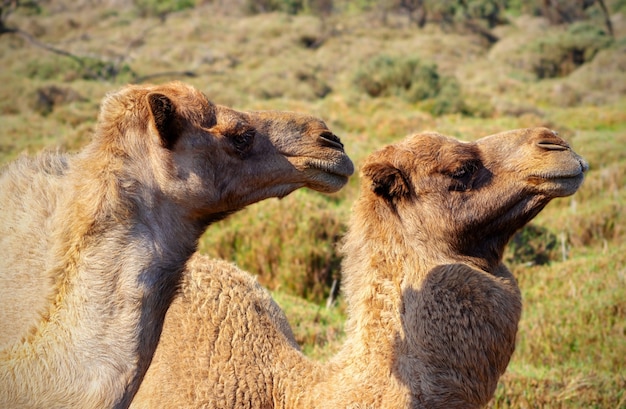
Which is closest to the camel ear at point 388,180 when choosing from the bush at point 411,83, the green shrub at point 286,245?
the green shrub at point 286,245

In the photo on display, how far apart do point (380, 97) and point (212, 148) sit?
1921cm

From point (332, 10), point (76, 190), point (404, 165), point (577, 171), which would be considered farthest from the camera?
point (332, 10)

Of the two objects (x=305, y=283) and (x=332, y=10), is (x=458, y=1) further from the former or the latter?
(x=305, y=283)

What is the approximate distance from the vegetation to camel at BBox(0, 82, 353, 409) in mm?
1056

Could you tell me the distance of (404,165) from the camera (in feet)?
12.5

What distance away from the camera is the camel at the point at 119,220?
265 centimetres

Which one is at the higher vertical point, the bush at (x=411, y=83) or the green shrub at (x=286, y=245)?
the green shrub at (x=286, y=245)

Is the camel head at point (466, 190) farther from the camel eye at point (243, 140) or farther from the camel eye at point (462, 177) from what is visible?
the camel eye at point (243, 140)

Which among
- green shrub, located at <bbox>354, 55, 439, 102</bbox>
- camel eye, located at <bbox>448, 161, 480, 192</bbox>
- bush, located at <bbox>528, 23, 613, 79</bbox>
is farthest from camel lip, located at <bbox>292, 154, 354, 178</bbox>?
bush, located at <bbox>528, 23, 613, 79</bbox>

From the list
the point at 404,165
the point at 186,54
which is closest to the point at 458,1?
Result: the point at 186,54

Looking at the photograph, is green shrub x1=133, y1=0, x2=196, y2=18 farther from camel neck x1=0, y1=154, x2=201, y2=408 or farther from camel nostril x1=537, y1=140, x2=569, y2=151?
camel neck x1=0, y1=154, x2=201, y2=408

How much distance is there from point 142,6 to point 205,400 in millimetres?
43553

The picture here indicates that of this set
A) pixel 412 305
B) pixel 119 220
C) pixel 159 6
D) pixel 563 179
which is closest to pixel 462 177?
pixel 563 179

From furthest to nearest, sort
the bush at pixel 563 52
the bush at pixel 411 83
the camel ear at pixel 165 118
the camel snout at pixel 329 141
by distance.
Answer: the bush at pixel 563 52
the bush at pixel 411 83
the camel snout at pixel 329 141
the camel ear at pixel 165 118
